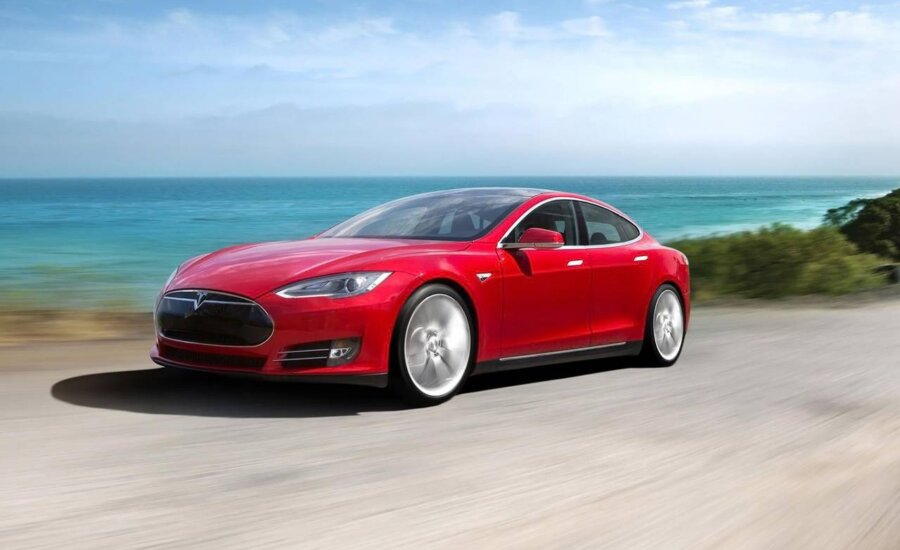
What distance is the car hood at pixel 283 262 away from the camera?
6.20 meters

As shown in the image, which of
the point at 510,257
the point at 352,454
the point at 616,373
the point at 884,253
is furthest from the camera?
the point at 884,253

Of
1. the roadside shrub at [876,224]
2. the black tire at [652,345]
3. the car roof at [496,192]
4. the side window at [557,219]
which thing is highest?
the car roof at [496,192]

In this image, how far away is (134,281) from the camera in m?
21.5

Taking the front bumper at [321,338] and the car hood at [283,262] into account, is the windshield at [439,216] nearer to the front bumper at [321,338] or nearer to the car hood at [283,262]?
the car hood at [283,262]

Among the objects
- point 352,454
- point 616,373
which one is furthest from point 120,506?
point 616,373

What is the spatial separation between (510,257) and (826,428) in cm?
228

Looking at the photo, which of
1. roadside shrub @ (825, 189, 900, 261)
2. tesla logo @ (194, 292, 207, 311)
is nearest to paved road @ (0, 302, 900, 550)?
tesla logo @ (194, 292, 207, 311)

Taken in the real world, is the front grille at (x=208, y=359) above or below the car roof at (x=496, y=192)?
below

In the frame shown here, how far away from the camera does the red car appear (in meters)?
6.10

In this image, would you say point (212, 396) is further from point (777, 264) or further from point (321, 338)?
point (777, 264)

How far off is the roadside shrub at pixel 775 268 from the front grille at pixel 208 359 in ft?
39.2

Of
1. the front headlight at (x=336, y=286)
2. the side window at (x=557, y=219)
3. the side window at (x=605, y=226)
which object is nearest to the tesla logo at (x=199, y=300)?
the front headlight at (x=336, y=286)

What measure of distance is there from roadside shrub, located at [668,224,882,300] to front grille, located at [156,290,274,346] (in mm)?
11980

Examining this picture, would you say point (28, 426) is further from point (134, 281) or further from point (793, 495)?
point (134, 281)
